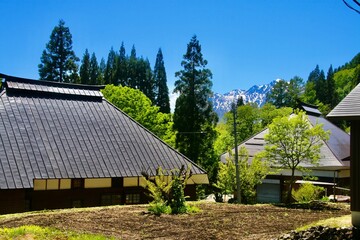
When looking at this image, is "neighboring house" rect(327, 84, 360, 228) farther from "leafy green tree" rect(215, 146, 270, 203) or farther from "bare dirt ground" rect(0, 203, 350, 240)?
"leafy green tree" rect(215, 146, 270, 203)

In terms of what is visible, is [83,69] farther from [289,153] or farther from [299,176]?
[289,153]

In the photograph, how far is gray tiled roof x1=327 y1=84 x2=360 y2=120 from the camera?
1080cm

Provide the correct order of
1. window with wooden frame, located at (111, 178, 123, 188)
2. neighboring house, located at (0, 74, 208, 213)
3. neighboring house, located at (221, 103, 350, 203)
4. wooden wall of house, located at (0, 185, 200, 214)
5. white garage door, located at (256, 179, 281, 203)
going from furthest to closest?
white garage door, located at (256, 179, 281, 203) → neighboring house, located at (221, 103, 350, 203) → window with wooden frame, located at (111, 178, 123, 188) → neighboring house, located at (0, 74, 208, 213) → wooden wall of house, located at (0, 185, 200, 214)

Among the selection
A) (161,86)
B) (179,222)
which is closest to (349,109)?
(179,222)

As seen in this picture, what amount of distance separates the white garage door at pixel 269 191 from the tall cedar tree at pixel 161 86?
115ft

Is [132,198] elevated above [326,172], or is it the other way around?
[326,172]

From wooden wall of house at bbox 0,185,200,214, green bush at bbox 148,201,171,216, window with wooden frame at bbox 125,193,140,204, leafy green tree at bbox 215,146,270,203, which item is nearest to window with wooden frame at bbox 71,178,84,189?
wooden wall of house at bbox 0,185,200,214

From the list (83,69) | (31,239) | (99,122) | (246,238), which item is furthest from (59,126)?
(83,69)

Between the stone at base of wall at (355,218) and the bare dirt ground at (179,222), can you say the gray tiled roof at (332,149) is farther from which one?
the stone at base of wall at (355,218)

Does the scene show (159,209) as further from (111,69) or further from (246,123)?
(111,69)

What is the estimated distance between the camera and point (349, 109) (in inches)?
443

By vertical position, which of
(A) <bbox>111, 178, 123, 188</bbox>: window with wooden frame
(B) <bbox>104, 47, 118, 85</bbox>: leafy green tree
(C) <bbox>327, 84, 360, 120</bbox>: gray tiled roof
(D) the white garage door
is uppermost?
(B) <bbox>104, 47, 118, 85</bbox>: leafy green tree

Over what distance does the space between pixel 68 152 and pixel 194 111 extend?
2097cm

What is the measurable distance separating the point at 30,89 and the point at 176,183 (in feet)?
51.0
